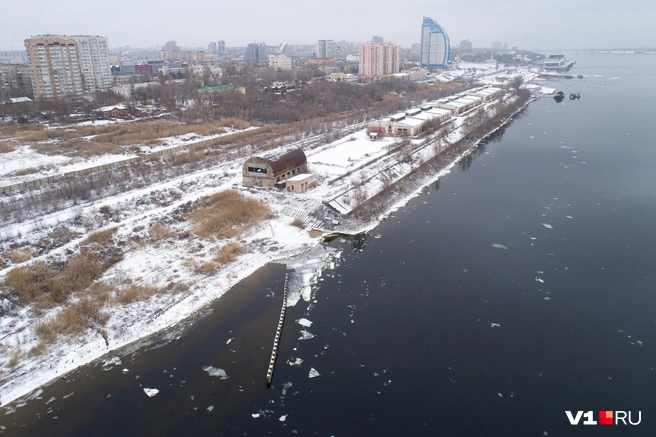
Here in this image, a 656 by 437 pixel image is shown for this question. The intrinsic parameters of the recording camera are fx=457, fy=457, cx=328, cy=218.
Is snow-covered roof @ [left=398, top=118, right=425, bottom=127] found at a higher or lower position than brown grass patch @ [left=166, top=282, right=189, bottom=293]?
higher

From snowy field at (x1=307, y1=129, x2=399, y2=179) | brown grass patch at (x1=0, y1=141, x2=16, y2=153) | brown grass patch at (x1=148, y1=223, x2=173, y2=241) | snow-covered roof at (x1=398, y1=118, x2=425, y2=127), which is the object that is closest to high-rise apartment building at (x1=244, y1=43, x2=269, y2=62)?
snow-covered roof at (x1=398, y1=118, x2=425, y2=127)

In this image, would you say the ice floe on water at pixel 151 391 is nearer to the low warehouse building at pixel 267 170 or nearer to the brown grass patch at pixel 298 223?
the brown grass patch at pixel 298 223

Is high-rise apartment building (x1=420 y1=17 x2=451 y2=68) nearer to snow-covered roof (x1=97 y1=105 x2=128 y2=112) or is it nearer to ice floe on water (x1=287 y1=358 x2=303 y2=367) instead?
snow-covered roof (x1=97 y1=105 x2=128 y2=112)

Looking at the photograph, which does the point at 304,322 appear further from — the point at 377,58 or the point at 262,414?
the point at 377,58

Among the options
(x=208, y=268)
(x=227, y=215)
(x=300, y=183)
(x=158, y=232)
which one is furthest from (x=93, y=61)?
(x=208, y=268)

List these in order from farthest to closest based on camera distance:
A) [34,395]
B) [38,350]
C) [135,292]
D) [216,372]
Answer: [135,292] < [38,350] < [216,372] < [34,395]

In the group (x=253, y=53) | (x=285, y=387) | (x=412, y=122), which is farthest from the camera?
(x=253, y=53)

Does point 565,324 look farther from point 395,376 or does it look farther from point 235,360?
point 235,360
